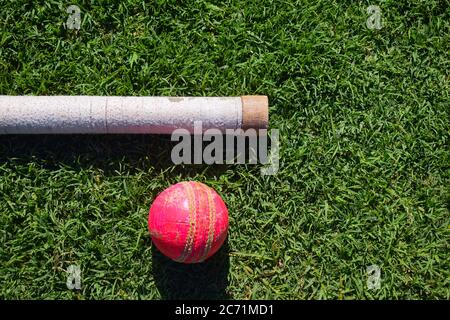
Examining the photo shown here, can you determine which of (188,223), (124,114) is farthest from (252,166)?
(124,114)

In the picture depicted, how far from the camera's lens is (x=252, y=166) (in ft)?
15.5

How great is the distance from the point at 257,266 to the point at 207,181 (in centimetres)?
88

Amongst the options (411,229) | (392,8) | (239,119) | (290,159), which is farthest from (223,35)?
(411,229)

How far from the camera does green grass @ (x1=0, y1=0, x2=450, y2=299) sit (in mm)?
4566

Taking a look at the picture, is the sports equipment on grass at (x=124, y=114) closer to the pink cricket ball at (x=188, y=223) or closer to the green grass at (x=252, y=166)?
the green grass at (x=252, y=166)

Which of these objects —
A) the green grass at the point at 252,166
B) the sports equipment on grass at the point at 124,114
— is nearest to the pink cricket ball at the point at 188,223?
the green grass at the point at 252,166

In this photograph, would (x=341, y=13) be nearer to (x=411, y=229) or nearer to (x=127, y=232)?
(x=411, y=229)

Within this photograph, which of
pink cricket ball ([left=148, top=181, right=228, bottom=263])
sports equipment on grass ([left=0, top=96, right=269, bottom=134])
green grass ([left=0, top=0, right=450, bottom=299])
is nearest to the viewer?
pink cricket ball ([left=148, top=181, right=228, bottom=263])

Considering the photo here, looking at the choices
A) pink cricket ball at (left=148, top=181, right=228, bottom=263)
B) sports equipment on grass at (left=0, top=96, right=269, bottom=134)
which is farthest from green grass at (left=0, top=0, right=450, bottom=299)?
pink cricket ball at (left=148, top=181, right=228, bottom=263)

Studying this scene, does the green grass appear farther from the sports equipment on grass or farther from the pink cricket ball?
the pink cricket ball

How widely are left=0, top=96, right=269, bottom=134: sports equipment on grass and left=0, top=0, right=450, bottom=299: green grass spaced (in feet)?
0.90

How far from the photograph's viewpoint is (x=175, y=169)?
469 cm

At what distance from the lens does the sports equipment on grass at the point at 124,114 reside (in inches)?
172

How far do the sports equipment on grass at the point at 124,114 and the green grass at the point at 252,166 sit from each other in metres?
0.27
